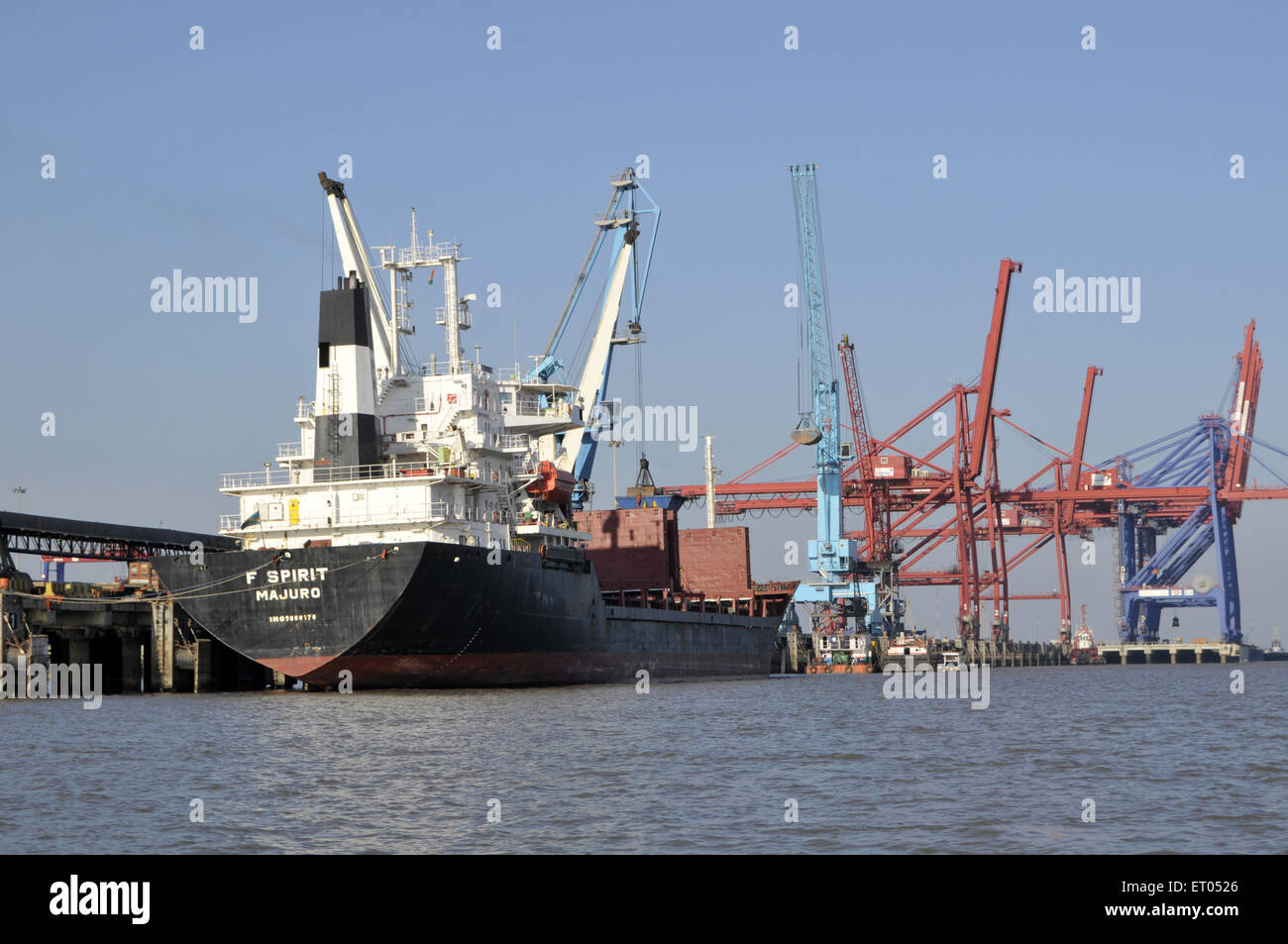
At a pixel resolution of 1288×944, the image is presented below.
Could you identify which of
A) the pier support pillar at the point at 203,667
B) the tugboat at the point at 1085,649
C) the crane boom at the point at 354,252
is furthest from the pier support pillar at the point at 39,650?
the tugboat at the point at 1085,649

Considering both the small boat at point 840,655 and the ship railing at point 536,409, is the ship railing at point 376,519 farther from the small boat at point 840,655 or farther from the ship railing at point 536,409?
the small boat at point 840,655

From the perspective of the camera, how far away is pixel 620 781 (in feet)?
66.0

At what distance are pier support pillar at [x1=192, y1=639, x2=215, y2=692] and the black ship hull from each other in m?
4.37

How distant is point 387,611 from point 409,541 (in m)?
→ 2.94

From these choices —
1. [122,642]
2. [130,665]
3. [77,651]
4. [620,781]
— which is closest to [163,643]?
[77,651]

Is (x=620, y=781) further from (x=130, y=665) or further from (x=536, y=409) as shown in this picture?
(x=536, y=409)

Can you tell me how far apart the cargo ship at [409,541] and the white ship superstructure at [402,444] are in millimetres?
62

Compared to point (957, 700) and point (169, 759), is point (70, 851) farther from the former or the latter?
point (957, 700)

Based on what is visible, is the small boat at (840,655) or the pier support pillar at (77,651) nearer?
the pier support pillar at (77,651)

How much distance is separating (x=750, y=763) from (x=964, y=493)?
3441 inches

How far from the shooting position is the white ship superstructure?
132ft

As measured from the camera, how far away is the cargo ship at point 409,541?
37625mm
